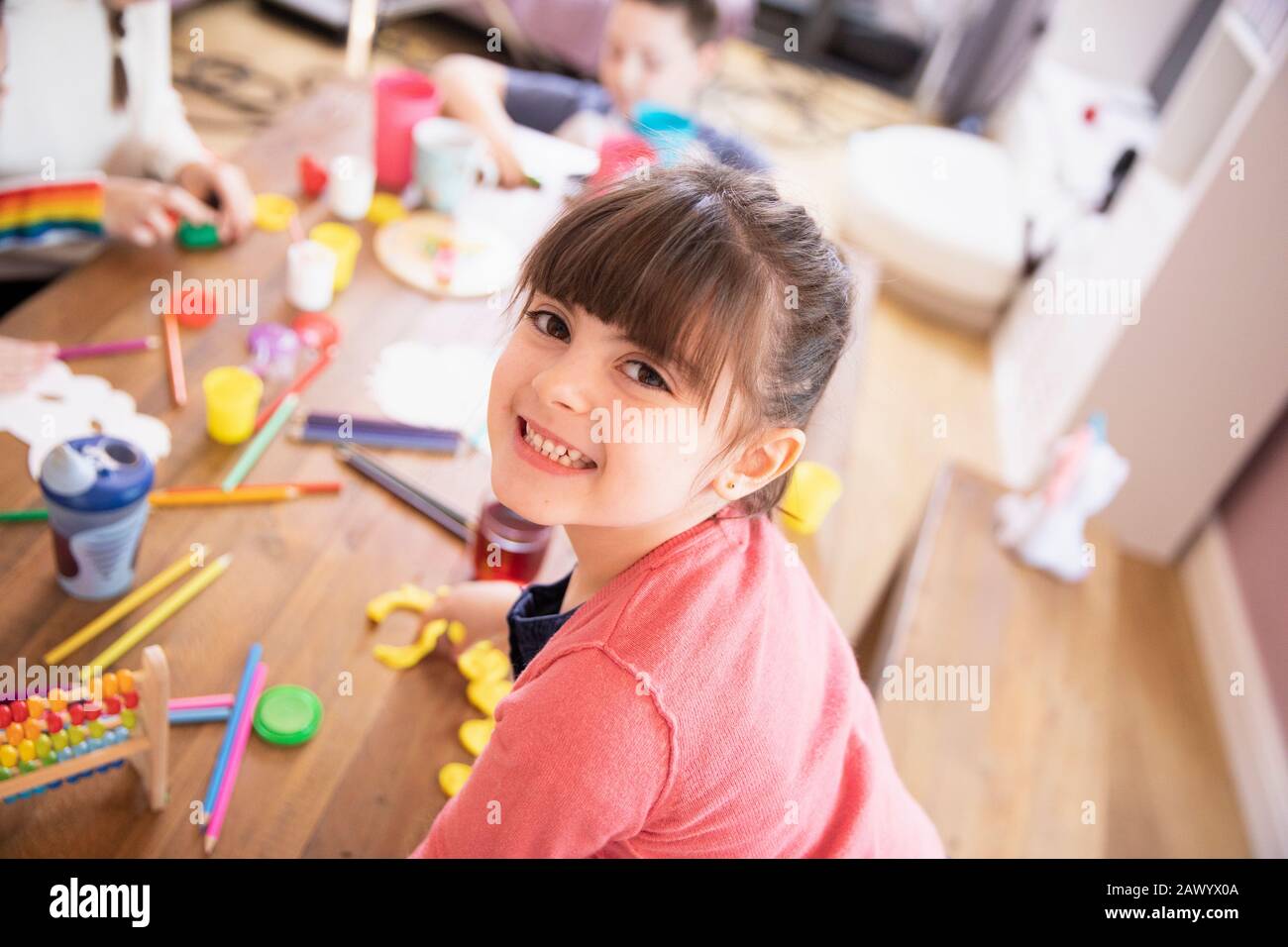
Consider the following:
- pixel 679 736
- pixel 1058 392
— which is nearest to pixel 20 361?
pixel 679 736

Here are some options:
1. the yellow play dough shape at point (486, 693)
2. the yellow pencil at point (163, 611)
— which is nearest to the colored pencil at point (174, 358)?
the yellow pencil at point (163, 611)

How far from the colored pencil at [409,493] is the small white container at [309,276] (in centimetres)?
25

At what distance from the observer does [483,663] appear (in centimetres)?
79

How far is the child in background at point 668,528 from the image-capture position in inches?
23.0

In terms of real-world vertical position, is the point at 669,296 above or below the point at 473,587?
above

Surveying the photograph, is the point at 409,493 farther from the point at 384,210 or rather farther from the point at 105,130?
the point at 105,130

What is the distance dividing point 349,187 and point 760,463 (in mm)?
821

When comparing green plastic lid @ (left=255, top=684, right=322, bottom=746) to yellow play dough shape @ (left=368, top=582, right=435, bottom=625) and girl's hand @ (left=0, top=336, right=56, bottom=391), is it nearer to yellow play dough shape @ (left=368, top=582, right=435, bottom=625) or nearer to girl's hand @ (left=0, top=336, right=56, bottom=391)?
yellow play dough shape @ (left=368, top=582, right=435, bottom=625)

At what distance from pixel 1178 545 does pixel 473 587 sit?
1985mm

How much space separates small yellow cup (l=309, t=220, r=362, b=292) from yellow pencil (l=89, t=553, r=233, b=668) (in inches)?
18.2

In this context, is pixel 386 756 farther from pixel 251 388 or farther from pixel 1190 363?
pixel 1190 363

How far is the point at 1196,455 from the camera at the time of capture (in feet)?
6.80

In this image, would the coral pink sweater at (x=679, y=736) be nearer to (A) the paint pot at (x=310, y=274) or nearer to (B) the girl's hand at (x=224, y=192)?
(A) the paint pot at (x=310, y=274)
